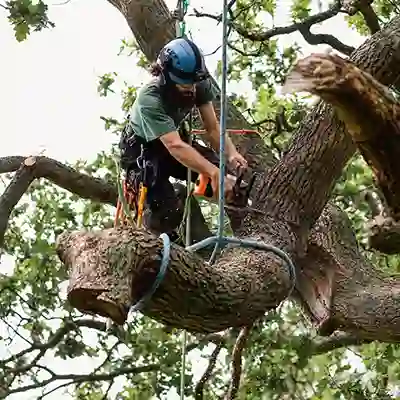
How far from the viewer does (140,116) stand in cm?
306

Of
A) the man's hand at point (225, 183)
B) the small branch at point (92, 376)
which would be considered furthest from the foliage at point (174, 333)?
the man's hand at point (225, 183)

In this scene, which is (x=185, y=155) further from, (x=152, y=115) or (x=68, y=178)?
(x=68, y=178)

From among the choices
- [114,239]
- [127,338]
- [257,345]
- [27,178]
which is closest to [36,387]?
[127,338]

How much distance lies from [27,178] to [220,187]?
4.14 feet

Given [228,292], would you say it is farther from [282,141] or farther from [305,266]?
[282,141]

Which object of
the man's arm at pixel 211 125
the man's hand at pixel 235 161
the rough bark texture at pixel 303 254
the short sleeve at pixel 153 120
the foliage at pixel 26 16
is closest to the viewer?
the rough bark texture at pixel 303 254

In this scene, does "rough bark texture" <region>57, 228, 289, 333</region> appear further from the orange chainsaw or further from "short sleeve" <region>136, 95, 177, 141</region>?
"short sleeve" <region>136, 95, 177, 141</region>

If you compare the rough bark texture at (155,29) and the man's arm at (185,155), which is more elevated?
the rough bark texture at (155,29)

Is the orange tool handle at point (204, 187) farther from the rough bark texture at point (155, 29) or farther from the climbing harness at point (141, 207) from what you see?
the rough bark texture at point (155, 29)

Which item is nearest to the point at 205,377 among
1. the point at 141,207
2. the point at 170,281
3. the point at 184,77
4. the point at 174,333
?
the point at 174,333

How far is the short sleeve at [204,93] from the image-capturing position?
3370 mm

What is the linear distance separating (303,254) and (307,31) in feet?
6.78

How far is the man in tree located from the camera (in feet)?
9.90

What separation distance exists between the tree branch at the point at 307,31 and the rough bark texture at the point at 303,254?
117 centimetres
